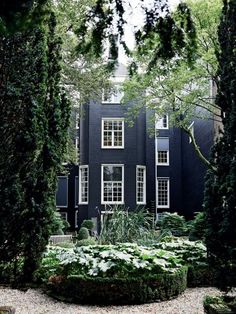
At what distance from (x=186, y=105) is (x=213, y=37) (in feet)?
10.7

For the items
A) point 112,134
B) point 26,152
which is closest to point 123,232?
point 26,152

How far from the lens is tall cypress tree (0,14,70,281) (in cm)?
627

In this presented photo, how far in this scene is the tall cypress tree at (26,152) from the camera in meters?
6.27

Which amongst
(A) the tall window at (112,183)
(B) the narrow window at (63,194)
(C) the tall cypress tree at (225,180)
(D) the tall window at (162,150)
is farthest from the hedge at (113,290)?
(B) the narrow window at (63,194)

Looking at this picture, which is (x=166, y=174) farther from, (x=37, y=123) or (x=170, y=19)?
(x=170, y=19)

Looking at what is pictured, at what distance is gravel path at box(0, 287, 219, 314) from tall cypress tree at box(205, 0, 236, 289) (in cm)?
133

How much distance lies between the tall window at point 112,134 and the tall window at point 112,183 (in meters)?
1.27

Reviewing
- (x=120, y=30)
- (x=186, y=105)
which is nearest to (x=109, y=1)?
(x=120, y=30)

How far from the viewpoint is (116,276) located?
23.6 ft

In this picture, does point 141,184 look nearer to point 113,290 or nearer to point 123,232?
point 123,232

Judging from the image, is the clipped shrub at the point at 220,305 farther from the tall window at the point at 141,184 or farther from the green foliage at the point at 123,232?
the tall window at the point at 141,184

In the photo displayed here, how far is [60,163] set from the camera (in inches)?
303

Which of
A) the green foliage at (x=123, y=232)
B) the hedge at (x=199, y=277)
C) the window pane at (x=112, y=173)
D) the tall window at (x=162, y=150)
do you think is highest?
the tall window at (x=162, y=150)

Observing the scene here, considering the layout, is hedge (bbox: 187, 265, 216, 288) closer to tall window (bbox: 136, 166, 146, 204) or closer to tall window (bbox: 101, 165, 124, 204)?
tall window (bbox: 101, 165, 124, 204)
